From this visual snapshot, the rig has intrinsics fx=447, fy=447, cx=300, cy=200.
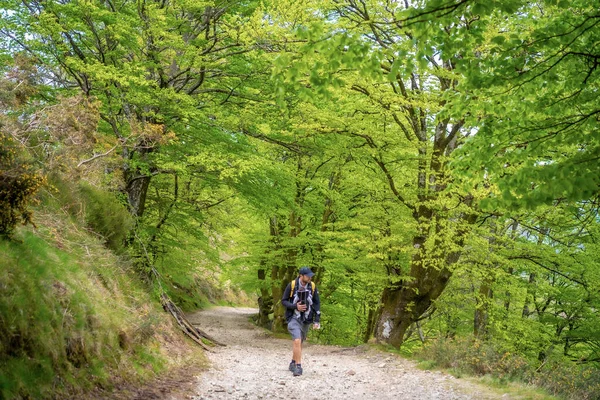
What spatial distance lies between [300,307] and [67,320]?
430 cm

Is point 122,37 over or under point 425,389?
over

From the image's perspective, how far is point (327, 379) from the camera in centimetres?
795

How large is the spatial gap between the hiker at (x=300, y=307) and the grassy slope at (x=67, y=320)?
2022mm

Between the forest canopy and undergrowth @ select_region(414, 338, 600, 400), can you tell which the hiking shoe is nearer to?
undergrowth @ select_region(414, 338, 600, 400)

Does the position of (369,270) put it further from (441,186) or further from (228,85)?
(228,85)

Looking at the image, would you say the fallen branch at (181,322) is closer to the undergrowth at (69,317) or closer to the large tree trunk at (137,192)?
the undergrowth at (69,317)

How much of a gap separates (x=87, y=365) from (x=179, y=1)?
8092mm

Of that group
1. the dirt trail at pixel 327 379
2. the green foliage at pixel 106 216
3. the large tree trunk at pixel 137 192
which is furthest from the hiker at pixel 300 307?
the large tree trunk at pixel 137 192

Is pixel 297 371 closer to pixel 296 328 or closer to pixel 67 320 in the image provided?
pixel 296 328

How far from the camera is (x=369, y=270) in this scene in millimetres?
12898

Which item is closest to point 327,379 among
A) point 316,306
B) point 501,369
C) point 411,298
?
point 316,306

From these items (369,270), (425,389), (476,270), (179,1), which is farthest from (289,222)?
(425,389)

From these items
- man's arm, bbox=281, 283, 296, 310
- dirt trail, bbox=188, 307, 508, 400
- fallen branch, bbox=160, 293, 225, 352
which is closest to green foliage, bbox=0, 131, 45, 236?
dirt trail, bbox=188, 307, 508, 400

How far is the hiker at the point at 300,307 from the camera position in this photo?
325 inches
